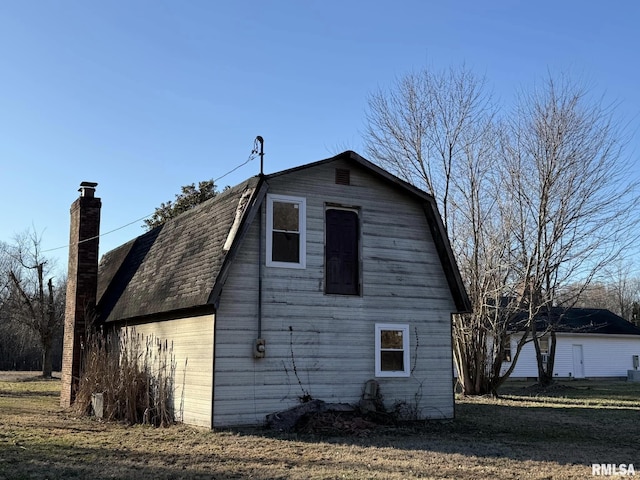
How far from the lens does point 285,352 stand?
12.2m

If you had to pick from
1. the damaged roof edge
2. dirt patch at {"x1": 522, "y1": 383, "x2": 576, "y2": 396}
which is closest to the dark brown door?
the damaged roof edge

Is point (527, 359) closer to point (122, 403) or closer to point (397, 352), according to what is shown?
point (397, 352)

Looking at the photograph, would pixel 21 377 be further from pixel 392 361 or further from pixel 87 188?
pixel 392 361

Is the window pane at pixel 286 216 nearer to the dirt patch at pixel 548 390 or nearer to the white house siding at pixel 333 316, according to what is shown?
the white house siding at pixel 333 316

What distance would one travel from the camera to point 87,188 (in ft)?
58.9

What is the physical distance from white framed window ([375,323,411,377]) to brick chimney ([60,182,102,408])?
8.33 meters

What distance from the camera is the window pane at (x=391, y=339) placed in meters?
13.2

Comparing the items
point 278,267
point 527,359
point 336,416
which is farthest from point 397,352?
point 527,359

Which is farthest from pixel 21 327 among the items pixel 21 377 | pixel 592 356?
pixel 592 356

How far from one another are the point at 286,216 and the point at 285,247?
62 centimetres

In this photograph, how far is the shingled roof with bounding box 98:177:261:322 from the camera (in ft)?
39.8

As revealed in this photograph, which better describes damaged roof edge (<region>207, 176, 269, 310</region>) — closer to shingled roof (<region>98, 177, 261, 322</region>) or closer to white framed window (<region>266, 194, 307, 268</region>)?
shingled roof (<region>98, 177, 261, 322</region>)

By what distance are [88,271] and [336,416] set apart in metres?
8.98

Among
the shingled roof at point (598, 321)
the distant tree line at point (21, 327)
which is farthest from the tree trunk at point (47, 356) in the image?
the shingled roof at point (598, 321)
